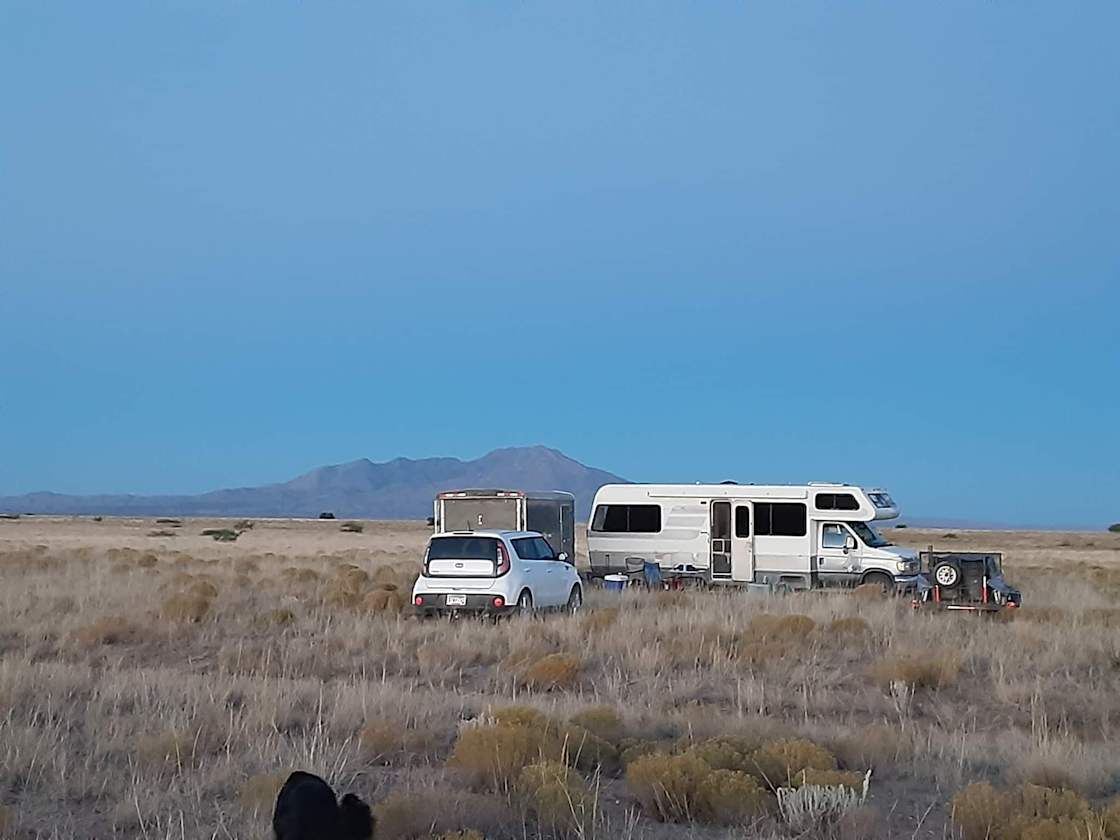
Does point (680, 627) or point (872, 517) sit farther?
point (872, 517)

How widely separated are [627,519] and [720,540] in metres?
2.33

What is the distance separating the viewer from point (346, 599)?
2189 cm

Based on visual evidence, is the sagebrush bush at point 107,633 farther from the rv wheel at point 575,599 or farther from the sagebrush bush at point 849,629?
the sagebrush bush at point 849,629

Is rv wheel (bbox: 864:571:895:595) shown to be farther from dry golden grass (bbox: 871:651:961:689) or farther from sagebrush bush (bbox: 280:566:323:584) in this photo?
sagebrush bush (bbox: 280:566:323:584)

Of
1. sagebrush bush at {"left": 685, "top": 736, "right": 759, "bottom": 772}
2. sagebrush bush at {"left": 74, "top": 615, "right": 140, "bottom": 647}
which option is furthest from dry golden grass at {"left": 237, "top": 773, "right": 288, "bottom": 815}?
sagebrush bush at {"left": 74, "top": 615, "right": 140, "bottom": 647}

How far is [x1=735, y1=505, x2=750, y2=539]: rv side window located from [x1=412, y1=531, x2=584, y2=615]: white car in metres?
8.10

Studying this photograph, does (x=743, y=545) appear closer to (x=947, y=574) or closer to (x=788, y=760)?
(x=947, y=574)

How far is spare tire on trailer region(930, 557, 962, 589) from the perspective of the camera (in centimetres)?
2016

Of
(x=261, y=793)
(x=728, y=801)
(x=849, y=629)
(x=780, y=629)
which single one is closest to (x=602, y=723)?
(x=728, y=801)

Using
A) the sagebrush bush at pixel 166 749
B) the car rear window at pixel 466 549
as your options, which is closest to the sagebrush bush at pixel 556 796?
the sagebrush bush at pixel 166 749

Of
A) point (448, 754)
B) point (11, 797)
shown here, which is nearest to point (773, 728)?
point (448, 754)

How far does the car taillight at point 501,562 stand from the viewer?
18625 mm

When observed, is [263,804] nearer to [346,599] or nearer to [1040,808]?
[1040,808]

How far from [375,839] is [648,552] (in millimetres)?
20931
